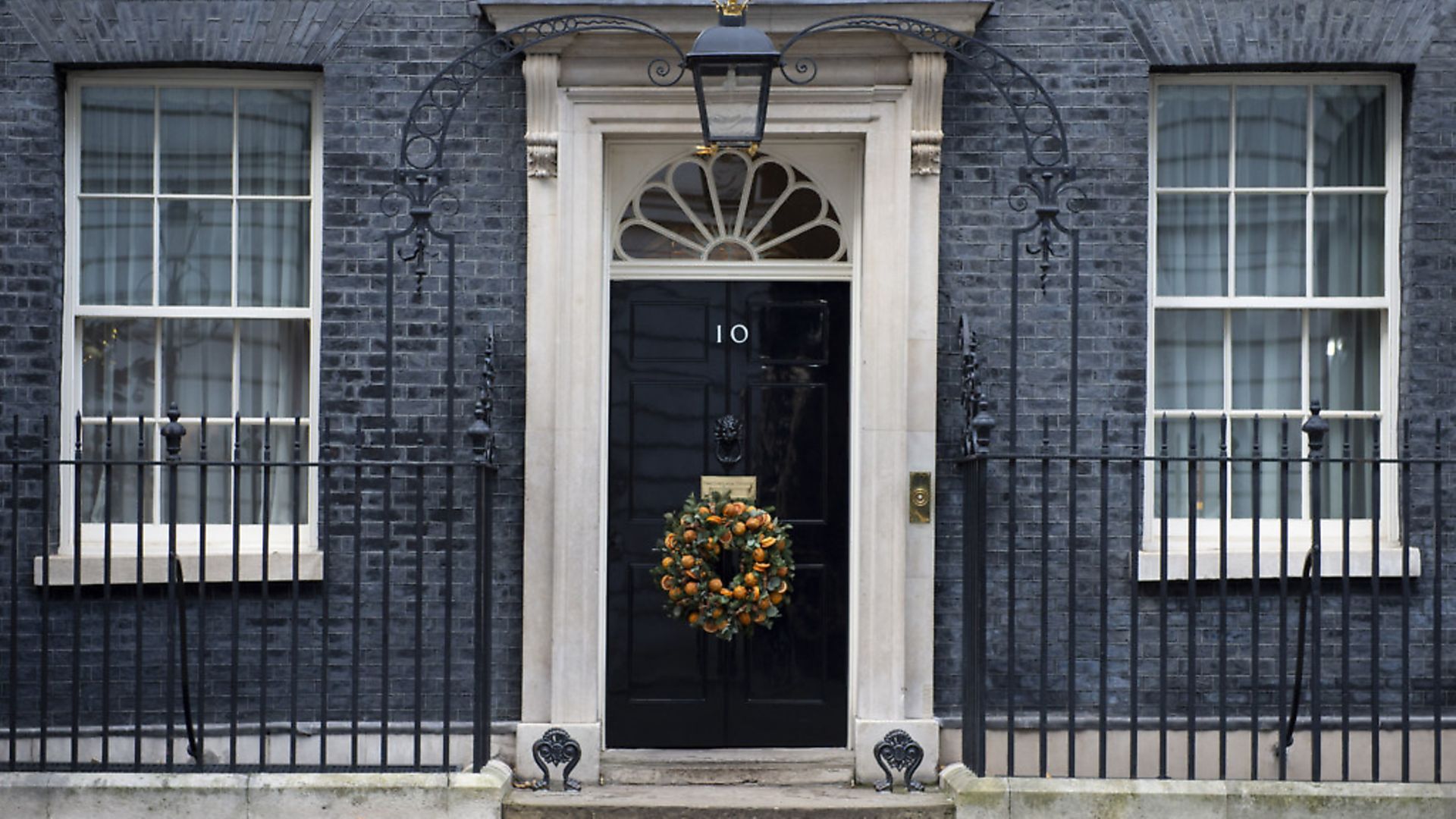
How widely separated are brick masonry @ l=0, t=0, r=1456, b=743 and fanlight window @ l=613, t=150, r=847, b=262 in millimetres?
625

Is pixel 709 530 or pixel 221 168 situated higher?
pixel 221 168

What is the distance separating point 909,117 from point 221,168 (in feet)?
11.1

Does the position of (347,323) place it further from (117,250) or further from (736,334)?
(736,334)

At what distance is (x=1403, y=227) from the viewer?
27.2 ft

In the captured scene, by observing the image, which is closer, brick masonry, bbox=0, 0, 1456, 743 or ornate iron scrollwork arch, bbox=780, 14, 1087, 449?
ornate iron scrollwork arch, bbox=780, 14, 1087, 449

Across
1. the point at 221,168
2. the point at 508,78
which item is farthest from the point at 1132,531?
the point at 221,168

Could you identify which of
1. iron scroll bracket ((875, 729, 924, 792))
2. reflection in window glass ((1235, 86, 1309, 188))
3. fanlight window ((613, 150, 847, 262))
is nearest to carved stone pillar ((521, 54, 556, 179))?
fanlight window ((613, 150, 847, 262))

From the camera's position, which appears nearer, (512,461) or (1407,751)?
(1407,751)

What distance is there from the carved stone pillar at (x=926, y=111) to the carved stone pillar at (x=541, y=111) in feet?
5.56

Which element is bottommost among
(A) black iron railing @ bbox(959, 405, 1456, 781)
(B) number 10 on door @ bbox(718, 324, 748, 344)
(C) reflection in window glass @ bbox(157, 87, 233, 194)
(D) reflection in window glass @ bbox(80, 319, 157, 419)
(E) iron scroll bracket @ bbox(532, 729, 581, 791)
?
(E) iron scroll bracket @ bbox(532, 729, 581, 791)

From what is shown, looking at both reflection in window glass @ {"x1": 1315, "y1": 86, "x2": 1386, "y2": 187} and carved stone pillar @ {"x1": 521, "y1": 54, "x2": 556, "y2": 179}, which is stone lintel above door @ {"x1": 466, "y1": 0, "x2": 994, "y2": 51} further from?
reflection in window glass @ {"x1": 1315, "y1": 86, "x2": 1386, "y2": 187}

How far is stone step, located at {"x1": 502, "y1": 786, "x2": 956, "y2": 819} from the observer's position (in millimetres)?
7469

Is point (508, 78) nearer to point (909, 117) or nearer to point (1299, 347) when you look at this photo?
point (909, 117)

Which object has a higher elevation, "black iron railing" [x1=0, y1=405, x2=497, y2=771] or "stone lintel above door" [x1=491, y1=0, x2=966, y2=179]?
"stone lintel above door" [x1=491, y1=0, x2=966, y2=179]
